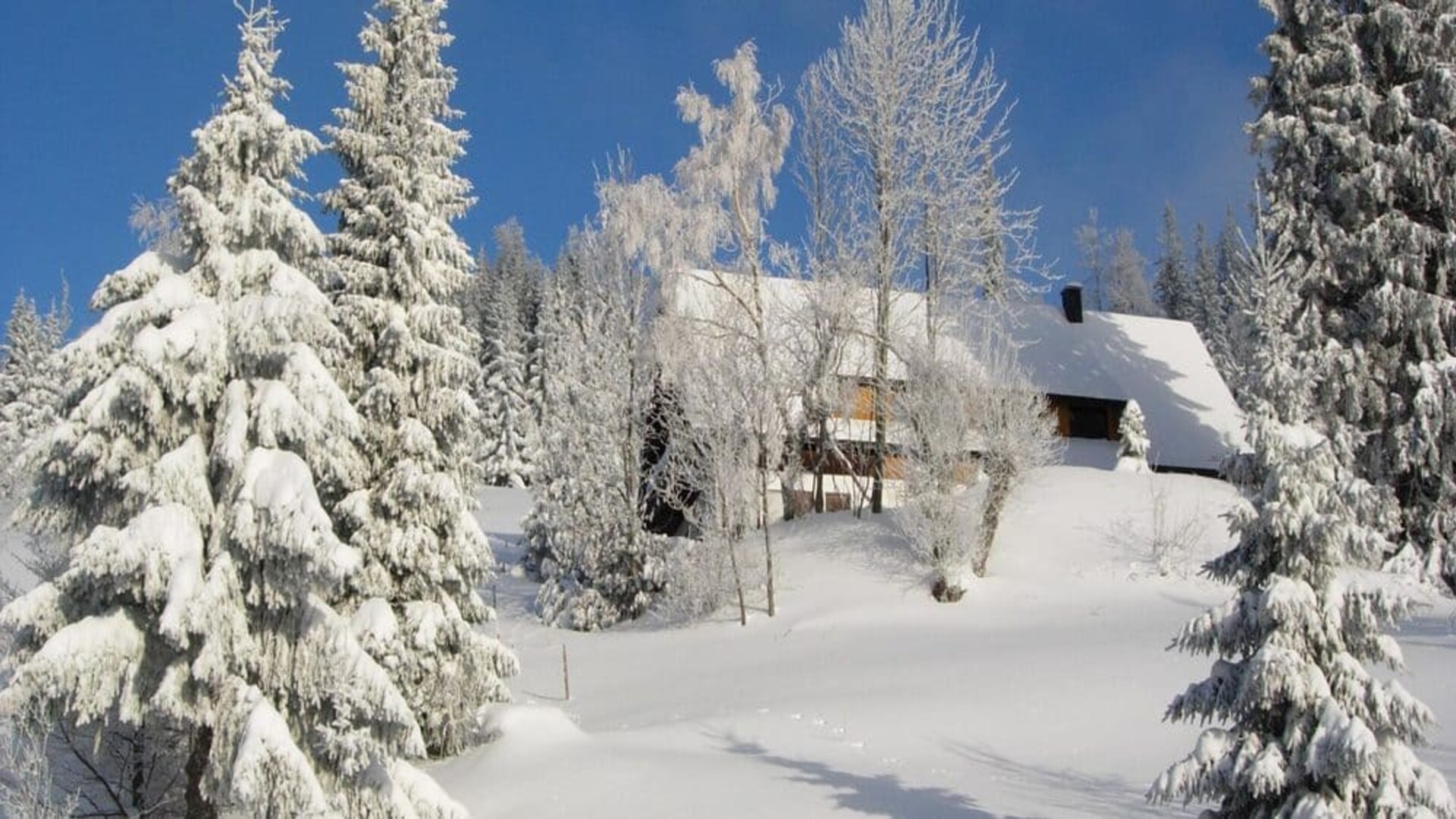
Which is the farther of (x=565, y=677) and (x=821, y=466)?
(x=821, y=466)

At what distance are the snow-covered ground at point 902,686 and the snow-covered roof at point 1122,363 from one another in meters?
5.64

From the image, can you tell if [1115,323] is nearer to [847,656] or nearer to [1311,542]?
[847,656]

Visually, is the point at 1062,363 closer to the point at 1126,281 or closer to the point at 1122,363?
the point at 1122,363

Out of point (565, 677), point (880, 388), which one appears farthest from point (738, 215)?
point (565, 677)

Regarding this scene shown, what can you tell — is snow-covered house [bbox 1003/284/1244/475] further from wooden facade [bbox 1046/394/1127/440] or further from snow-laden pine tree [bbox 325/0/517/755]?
snow-laden pine tree [bbox 325/0/517/755]

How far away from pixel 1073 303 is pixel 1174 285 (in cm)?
3601

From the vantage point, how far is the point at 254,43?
12.1m

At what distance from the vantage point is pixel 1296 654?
9445 millimetres

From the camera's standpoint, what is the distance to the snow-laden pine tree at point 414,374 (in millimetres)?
16703

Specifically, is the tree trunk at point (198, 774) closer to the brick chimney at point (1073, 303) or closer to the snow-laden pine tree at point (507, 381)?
the brick chimney at point (1073, 303)

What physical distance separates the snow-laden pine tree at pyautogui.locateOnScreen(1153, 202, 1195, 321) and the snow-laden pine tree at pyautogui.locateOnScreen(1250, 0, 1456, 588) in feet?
139

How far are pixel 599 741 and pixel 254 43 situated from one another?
418 inches

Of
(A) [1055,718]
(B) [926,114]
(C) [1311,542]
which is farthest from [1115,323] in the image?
(C) [1311,542]

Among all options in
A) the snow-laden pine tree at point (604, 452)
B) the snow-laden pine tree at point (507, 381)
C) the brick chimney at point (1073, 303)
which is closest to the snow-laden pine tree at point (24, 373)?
the snow-laden pine tree at point (507, 381)
